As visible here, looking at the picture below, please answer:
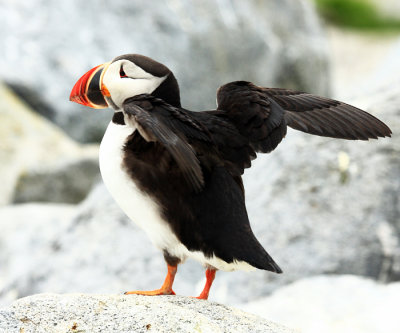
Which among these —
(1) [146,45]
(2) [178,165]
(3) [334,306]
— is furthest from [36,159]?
(2) [178,165]

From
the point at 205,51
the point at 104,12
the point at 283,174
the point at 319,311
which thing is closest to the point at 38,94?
the point at 104,12

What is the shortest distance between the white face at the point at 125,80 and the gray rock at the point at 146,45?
6693 millimetres

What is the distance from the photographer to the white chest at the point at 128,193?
397cm

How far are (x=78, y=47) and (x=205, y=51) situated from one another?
1887 millimetres

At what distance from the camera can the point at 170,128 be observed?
368 cm

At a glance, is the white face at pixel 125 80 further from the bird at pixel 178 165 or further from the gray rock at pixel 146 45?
the gray rock at pixel 146 45

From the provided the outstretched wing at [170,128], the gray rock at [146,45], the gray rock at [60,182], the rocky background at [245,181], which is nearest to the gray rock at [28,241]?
the rocky background at [245,181]

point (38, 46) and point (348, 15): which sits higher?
point (348, 15)

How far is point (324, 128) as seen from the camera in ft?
14.3

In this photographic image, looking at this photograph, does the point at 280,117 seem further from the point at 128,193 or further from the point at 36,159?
the point at 36,159

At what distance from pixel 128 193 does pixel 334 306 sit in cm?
202

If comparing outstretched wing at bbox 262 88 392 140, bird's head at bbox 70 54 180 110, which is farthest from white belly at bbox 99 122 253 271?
outstretched wing at bbox 262 88 392 140

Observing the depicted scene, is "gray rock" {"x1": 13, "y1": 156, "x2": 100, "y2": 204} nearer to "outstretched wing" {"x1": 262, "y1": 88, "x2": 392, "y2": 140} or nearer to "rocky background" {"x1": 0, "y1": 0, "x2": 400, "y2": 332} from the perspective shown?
"rocky background" {"x1": 0, "y1": 0, "x2": 400, "y2": 332}

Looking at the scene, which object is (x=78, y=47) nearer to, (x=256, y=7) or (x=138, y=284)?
(x=256, y=7)
